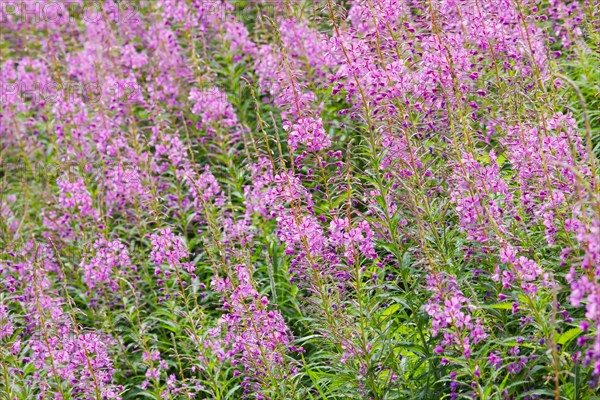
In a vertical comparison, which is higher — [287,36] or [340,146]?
[287,36]

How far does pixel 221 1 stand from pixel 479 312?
23.8ft

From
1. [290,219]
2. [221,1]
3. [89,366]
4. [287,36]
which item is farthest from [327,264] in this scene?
[221,1]

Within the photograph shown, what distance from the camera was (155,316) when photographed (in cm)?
828

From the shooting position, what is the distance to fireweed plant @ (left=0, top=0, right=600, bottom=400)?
17.4 feet

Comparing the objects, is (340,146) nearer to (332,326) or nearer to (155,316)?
(155,316)

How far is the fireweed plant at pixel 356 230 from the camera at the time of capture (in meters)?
5.29

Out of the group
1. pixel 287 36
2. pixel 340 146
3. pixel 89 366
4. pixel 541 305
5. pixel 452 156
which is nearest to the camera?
pixel 541 305

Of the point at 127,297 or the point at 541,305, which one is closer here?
the point at 541,305

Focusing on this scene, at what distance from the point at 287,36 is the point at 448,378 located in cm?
533

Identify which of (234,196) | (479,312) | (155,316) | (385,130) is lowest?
(155,316)

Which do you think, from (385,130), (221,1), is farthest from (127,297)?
(221,1)

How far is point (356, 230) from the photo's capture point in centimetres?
549

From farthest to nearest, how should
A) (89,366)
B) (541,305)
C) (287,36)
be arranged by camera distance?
(287,36) < (89,366) < (541,305)

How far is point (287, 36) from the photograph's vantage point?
31.4 feet
